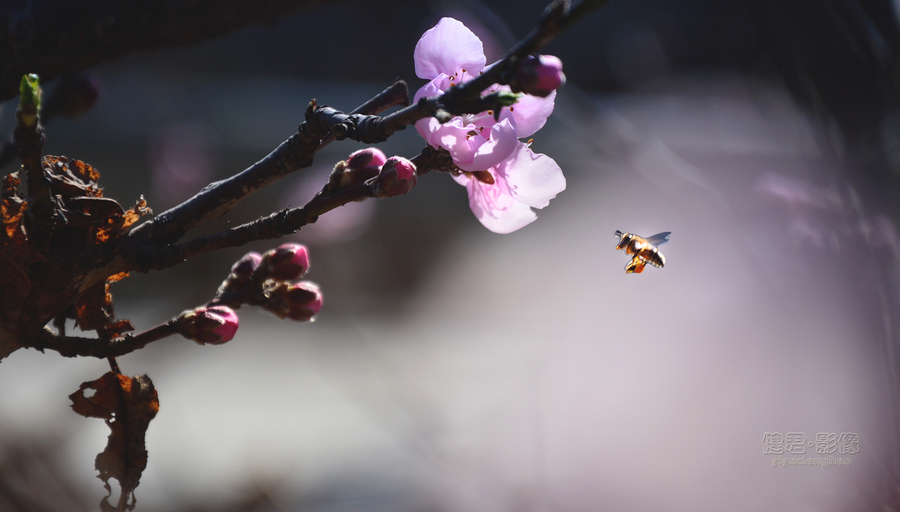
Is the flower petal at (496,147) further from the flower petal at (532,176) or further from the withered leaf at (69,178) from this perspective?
the withered leaf at (69,178)

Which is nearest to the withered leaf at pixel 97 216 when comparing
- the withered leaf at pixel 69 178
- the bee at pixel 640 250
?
the withered leaf at pixel 69 178

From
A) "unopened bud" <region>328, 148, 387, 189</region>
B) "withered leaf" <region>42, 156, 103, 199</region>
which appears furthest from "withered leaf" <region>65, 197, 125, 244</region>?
"unopened bud" <region>328, 148, 387, 189</region>

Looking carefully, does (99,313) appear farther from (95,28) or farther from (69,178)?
(95,28)

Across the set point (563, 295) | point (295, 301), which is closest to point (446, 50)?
point (295, 301)

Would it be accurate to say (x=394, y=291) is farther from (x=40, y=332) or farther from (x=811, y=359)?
(x=40, y=332)

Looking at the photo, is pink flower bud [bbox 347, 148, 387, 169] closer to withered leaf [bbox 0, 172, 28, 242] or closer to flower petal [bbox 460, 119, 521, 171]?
flower petal [bbox 460, 119, 521, 171]
